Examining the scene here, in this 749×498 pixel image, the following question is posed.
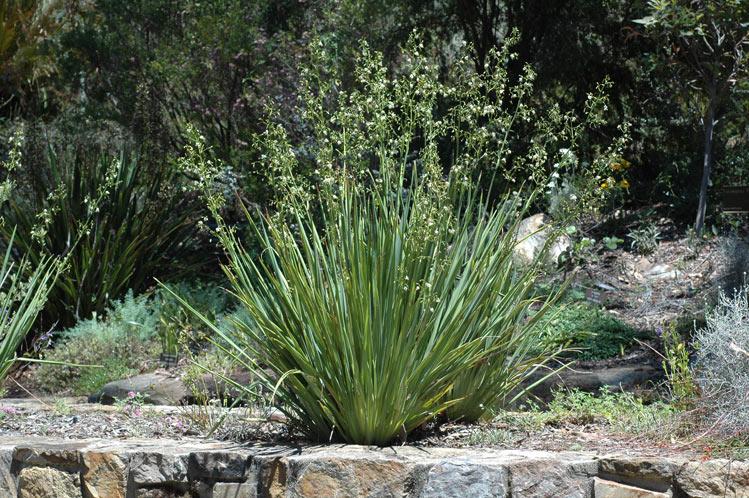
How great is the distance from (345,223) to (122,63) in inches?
323

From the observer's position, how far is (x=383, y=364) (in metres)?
4.05

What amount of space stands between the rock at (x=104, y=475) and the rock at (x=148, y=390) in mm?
2338

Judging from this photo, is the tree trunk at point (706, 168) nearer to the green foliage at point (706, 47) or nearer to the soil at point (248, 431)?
the green foliage at point (706, 47)

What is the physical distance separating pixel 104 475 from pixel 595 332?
4047 mm

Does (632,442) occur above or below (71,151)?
below

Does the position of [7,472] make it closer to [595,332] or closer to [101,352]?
[101,352]

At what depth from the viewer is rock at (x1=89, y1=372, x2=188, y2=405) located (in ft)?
22.2

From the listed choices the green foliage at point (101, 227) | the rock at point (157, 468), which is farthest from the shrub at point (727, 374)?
the green foliage at point (101, 227)

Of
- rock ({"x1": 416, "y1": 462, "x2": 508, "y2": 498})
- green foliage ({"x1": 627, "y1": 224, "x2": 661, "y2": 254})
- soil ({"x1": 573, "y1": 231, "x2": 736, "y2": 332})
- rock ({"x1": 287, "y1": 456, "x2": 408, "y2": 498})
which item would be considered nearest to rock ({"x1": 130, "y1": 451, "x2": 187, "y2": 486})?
rock ({"x1": 287, "y1": 456, "x2": 408, "y2": 498})

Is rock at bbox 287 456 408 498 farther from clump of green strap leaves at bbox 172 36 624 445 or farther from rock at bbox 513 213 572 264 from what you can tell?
rock at bbox 513 213 572 264

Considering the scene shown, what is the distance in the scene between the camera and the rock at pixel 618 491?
12.1 ft

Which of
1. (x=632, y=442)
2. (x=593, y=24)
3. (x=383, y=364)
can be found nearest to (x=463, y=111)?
(x=383, y=364)

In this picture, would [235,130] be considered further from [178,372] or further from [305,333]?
[305,333]

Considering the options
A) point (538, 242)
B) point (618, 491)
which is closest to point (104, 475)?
point (618, 491)
